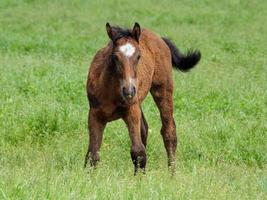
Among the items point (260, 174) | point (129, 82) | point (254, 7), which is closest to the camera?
point (129, 82)

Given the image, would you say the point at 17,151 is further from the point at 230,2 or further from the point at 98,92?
the point at 230,2

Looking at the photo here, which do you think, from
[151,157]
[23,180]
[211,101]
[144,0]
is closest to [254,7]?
[144,0]

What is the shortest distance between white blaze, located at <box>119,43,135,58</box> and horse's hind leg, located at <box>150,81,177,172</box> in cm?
173

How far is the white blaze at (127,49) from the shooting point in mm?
7772

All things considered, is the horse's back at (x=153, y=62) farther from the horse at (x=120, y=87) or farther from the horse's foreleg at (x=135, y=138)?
the horse's foreleg at (x=135, y=138)

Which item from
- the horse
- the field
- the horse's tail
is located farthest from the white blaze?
the horse's tail

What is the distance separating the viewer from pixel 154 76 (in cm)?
941

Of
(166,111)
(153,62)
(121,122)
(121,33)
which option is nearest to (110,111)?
(121,33)

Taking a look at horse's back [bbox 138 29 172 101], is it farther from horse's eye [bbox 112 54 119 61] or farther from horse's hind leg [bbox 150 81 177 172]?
horse's eye [bbox 112 54 119 61]

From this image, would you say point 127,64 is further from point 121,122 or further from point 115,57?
point 121,122

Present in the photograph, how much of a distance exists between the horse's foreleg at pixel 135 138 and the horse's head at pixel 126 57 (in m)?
0.36

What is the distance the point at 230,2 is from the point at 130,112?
2245 centimetres

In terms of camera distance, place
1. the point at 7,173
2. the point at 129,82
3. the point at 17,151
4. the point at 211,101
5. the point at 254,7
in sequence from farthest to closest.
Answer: the point at 254,7
the point at 211,101
the point at 17,151
the point at 129,82
the point at 7,173

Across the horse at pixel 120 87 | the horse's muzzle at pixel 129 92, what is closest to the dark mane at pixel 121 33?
the horse at pixel 120 87
